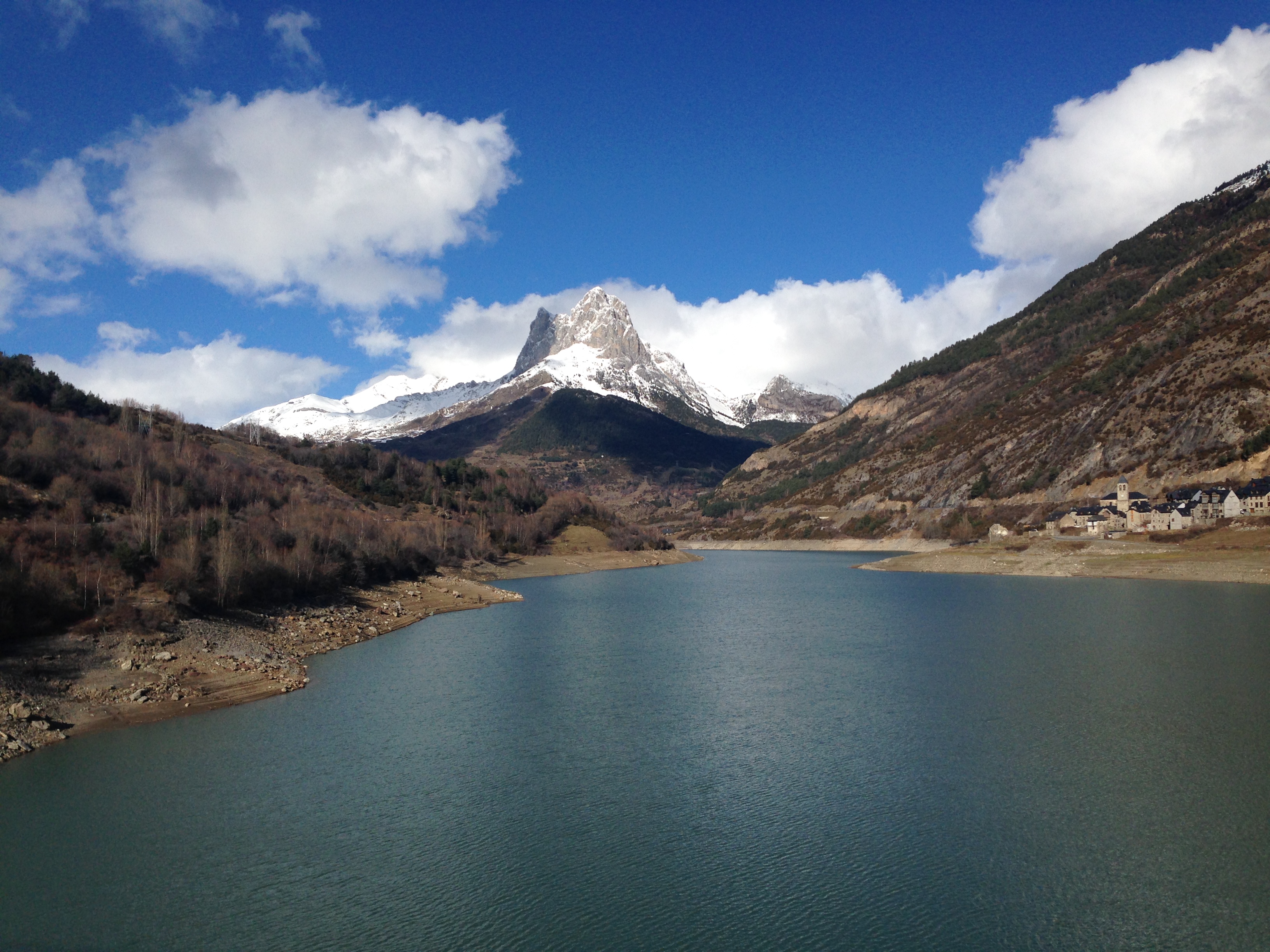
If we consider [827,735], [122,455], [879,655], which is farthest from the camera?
[122,455]

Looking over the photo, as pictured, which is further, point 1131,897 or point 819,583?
point 819,583

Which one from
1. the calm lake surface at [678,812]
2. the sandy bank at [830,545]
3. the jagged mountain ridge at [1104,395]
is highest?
the jagged mountain ridge at [1104,395]

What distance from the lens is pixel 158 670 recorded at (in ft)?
90.1

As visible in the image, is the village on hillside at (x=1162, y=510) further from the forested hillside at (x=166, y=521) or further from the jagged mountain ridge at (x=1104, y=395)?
the forested hillside at (x=166, y=521)

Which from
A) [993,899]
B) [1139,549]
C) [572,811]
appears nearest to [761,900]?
[993,899]

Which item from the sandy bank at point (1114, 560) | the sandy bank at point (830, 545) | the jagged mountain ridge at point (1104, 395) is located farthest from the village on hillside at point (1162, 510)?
the sandy bank at point (830, 545)

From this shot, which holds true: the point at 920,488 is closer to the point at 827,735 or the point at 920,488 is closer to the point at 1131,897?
the point at 827,735

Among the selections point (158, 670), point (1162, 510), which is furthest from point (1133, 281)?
point (158, 670)

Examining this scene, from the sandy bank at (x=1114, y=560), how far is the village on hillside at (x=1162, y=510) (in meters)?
4.22

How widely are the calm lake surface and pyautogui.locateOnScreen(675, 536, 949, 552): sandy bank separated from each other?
80201mm

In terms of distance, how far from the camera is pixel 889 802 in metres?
17.4

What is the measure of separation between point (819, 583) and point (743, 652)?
38.6 metres

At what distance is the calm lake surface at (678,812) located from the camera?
1265 centimetres

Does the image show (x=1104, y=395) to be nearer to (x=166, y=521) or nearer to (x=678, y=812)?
(x=166, y=521)
